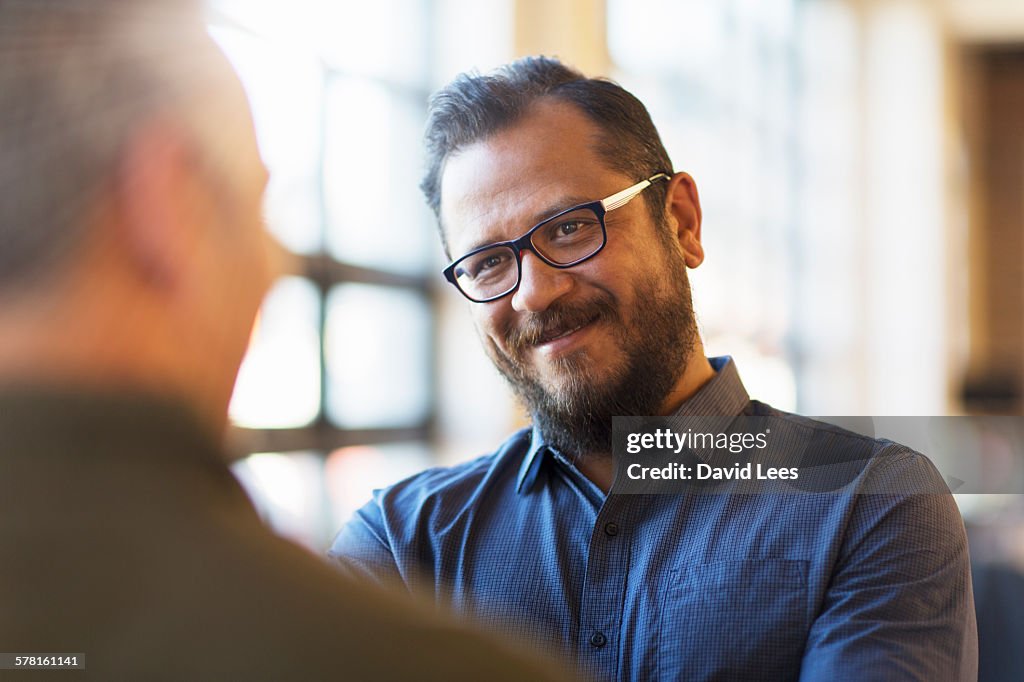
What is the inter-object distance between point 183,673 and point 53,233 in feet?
0.67

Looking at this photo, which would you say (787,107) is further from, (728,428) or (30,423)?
(30,423)

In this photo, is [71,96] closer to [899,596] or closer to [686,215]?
[899,596]

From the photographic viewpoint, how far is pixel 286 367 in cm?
246

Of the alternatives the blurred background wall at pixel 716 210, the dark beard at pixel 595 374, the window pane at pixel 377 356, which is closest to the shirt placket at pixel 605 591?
the dark beard at pixel 595 374

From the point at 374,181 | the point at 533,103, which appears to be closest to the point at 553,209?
the point at 533,103

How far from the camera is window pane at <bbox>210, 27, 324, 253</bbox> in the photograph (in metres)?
2.29

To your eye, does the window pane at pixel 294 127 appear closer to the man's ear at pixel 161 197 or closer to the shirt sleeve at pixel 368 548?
the shirt sleeve at pixel 368 548

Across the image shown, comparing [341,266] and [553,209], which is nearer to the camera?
[553,209]

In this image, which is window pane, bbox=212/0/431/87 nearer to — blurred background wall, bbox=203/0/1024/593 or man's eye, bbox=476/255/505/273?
blurred background wall, bbox=203/0/1024/593

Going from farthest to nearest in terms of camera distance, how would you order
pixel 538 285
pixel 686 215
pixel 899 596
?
pixel 686 215 < pixel 538 285 < pixel 899 596

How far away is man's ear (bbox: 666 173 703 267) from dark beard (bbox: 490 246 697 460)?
11 cm

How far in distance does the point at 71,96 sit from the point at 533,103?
2.86 feet

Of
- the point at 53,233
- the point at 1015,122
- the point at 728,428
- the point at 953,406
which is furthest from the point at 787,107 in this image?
the point at 53,233

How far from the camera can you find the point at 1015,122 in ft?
27.2
